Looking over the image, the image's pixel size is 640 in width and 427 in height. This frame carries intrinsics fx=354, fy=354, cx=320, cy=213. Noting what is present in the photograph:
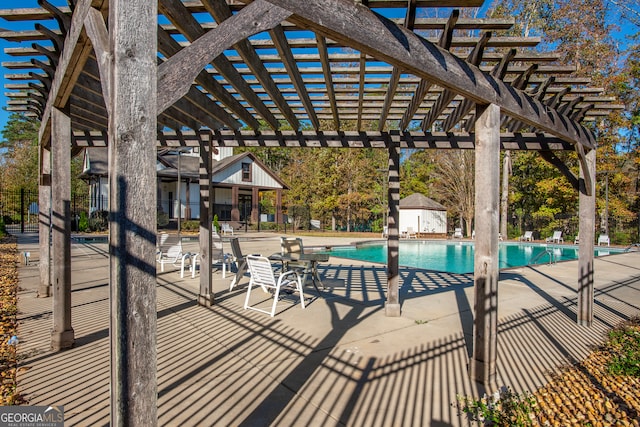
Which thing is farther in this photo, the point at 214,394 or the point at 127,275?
the point at 214,394

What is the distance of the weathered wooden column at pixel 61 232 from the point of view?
12.3 feet

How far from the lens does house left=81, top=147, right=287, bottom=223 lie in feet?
76.4

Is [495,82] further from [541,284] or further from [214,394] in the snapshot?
[541,284]

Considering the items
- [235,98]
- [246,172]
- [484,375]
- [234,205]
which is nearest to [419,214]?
[246,172]

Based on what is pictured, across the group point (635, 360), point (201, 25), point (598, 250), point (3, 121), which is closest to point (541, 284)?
point (635, 360)

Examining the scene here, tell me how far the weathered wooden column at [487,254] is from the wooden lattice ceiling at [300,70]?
0.63 metres

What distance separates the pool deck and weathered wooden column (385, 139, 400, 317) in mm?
223

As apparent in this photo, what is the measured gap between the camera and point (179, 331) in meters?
4.41

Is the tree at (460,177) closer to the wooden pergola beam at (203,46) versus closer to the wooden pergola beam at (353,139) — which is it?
the wooden pergola beam at (353,139)

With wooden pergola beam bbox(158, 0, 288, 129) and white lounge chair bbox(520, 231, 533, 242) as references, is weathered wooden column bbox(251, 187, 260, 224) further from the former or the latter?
wooden pergola beam bbox(158, 0, 288, 129)

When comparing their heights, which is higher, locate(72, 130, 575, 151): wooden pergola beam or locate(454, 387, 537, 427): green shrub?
locate(72, 130, 575, 151): wooden pergola beam

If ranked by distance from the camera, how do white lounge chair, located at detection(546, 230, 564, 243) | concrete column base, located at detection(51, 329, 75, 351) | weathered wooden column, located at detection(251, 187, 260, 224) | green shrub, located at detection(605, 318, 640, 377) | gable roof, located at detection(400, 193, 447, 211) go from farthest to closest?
weathered wooden column, located at detection(251, 187, 260, 224) → gable roof, located at detection(400, 193, 447, 211) → white lounge chair, located at detection(546, 230, 564, 243) → concrete column base, located at detection(51, 329, 75, 351) → green shrub, located at detection(605, 318, 640, 377)

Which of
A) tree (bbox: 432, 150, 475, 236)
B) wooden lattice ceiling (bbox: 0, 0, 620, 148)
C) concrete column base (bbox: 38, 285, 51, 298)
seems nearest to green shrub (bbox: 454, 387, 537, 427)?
wooden lattice ceiling (bbox: 0, 0, 620, 148)

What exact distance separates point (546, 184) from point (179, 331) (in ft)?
77.4
